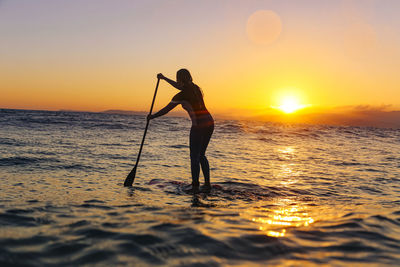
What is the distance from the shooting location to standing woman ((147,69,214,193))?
588cm

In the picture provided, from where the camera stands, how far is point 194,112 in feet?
19.6

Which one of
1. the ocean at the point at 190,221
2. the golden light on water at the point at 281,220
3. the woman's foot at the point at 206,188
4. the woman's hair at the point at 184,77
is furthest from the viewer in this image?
the woman's foot at the point at 206,188

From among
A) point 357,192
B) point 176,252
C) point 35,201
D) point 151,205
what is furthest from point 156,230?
point 357,192

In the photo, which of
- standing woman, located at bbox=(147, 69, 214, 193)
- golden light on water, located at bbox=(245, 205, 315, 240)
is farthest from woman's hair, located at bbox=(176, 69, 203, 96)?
golden light on water, located at bbox=(245, 205, 315, 240)

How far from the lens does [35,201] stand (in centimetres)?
463

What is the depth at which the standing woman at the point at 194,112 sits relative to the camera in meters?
5.88

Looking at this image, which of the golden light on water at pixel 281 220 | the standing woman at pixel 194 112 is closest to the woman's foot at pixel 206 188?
the standing woman at pixel 194 112

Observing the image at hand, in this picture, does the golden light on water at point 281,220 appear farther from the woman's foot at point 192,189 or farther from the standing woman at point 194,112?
the standing woman at point 194,112

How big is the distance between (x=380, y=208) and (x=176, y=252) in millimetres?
3860

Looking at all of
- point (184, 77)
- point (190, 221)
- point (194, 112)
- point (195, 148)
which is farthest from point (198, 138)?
point (190, 221)

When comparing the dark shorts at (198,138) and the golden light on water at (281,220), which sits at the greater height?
the dark shorts at (198,138)

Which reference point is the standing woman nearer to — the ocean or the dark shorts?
the dark shorts

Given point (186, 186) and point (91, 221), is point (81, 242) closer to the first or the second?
point (91, 221)

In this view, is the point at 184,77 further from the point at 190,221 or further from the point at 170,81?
the point at 190,221
